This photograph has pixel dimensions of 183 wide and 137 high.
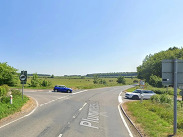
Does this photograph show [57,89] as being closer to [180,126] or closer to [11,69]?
[11,69]

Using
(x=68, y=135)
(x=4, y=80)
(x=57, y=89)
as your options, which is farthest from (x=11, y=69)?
(x=68, y=135)

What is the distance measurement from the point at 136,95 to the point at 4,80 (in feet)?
91.3

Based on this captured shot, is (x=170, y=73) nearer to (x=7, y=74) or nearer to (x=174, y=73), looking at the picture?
(x=174, y=73)

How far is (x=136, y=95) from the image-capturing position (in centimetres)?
2302

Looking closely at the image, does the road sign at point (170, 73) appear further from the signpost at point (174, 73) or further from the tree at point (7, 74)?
the tree at point (7, 74)

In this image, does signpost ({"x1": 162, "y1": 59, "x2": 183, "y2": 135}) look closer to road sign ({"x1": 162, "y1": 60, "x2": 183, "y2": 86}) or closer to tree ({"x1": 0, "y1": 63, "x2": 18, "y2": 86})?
road sign ({"x1": 162, "y1": 60, "x2": 183, "y2": 86})

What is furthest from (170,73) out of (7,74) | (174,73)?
(7,74)

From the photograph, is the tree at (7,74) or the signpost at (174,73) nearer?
the signpost at (174,73)

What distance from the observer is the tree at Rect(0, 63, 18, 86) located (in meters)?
32.3

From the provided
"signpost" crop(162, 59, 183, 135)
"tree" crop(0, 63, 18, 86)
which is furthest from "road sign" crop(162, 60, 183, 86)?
"tree" crop(0, 63, 18, 86)

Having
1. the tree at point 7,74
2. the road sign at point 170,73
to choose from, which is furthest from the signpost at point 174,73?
the tree at point 7,74

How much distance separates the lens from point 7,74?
33438 mm

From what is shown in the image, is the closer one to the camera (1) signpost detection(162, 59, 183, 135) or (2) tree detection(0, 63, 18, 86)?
(1) signpost detection(162, 59, 183, 135)

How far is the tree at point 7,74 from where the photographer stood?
32.3 metres
